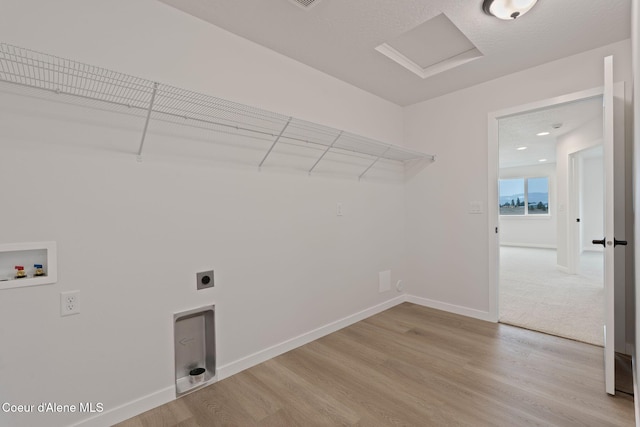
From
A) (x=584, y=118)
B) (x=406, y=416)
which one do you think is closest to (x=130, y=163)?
(x=406, y=416)

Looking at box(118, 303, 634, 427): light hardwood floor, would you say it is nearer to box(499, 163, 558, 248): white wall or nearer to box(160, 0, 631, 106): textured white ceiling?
box(160, 0, 631, 106): textured white ceiling

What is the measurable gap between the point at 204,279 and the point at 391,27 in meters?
2.17

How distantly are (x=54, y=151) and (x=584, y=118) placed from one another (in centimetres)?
606

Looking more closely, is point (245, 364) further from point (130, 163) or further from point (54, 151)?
point (54, 151)

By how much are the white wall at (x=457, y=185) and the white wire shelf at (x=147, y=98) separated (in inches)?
43.7

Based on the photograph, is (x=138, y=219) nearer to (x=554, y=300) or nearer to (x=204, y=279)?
Answer: (x=204, y=279)

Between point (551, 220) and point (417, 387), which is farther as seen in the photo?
point (551, 220)

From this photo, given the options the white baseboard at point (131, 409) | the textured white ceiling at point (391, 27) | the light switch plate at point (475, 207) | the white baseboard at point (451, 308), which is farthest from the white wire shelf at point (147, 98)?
the white baseboard at point (451, 308)

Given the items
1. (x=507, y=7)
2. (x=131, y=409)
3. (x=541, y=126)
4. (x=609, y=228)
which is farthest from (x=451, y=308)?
(x=541, y=126)

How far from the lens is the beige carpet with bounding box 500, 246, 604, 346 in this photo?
277 centimetres

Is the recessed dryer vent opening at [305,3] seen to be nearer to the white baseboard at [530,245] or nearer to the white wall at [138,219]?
the white wall at [138,219]

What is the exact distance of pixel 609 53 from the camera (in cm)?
234

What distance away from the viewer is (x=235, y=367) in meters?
2.09

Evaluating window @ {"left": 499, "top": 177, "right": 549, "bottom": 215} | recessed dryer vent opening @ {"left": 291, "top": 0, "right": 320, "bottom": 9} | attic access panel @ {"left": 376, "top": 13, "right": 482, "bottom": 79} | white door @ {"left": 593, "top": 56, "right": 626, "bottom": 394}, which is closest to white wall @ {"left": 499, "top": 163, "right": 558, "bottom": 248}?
window @ {"left": 499, "top": 177, "right": 549, "bottom": 215}
